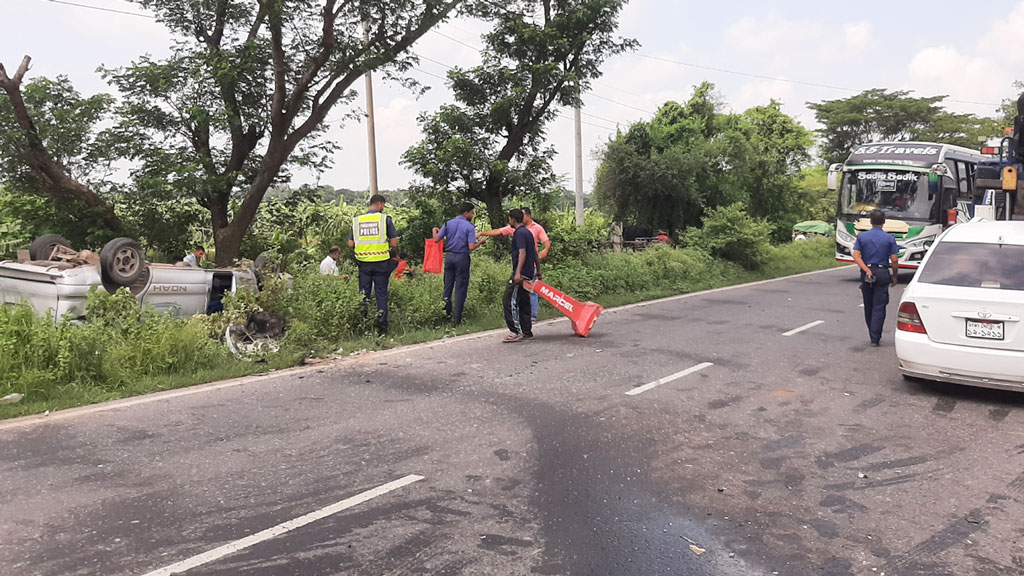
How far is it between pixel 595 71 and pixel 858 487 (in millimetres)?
14377

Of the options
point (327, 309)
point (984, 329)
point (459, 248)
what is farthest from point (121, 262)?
point (984, 329)

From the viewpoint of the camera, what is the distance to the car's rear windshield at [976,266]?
7.11 m

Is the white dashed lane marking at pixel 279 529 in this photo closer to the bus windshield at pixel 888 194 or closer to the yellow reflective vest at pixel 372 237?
the yellow reflective vest at pixel 372 237

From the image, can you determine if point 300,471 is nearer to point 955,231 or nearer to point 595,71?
point 955,231

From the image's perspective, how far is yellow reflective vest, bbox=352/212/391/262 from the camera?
1002 centimetres

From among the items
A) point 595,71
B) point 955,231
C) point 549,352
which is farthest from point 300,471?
point 595,71

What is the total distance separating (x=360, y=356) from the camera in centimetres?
913

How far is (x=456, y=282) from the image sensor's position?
11633 millimetres

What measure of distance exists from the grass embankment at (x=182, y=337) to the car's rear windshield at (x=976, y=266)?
240 inches

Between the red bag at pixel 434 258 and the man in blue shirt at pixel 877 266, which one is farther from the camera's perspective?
the red bag at pixel 434 258

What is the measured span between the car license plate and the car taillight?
38 centimetres

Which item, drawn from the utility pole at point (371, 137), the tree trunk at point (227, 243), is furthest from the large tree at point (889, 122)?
the tree trunk at point (227, 243)

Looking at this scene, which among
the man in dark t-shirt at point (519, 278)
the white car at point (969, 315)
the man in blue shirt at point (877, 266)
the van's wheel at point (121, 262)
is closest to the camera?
the white car at point (969, 315)

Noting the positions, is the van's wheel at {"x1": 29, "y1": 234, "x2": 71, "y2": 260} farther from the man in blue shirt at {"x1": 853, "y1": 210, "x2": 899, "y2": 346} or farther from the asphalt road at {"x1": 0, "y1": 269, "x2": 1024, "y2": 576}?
the man in blue shirt at {"x1": 853, "y1": 210, "x2": 899, "y2": 346}
